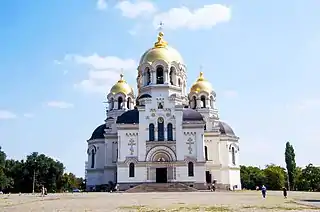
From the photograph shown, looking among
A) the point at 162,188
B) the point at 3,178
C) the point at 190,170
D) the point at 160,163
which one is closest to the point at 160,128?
the point at 160,163

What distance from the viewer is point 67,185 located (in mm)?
79688

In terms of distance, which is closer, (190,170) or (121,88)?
(190,170)

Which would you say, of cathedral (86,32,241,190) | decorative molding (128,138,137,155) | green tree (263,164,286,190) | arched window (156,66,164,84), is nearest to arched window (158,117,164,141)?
cathedral (86,32,241,190)

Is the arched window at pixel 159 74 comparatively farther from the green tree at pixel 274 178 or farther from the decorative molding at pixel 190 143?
the green tree at pixel 274 178

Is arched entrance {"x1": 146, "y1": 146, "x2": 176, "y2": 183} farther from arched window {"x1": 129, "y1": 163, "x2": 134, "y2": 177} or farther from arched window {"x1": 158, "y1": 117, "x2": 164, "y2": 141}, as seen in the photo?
arched window {"x1": 129, "y1": 163, "x2": 134, "y2": 177}

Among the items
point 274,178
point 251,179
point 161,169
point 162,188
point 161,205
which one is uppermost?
point 161,169

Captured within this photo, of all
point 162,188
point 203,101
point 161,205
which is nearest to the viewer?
point 161,205

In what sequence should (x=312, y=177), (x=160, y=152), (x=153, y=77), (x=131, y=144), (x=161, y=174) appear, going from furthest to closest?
(x=312, y=177), (x=153, y=77), (x=131, y=144), (x=160, y=152), (x=161, y=174)

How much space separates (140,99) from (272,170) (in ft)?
115

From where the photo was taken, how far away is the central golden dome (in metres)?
57.0

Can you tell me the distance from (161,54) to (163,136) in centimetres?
1182

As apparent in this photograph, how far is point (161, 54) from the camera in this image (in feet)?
188

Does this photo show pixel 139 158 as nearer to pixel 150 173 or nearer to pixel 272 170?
pixel 150 173

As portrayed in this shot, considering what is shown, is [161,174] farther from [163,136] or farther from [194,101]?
[194,101]
